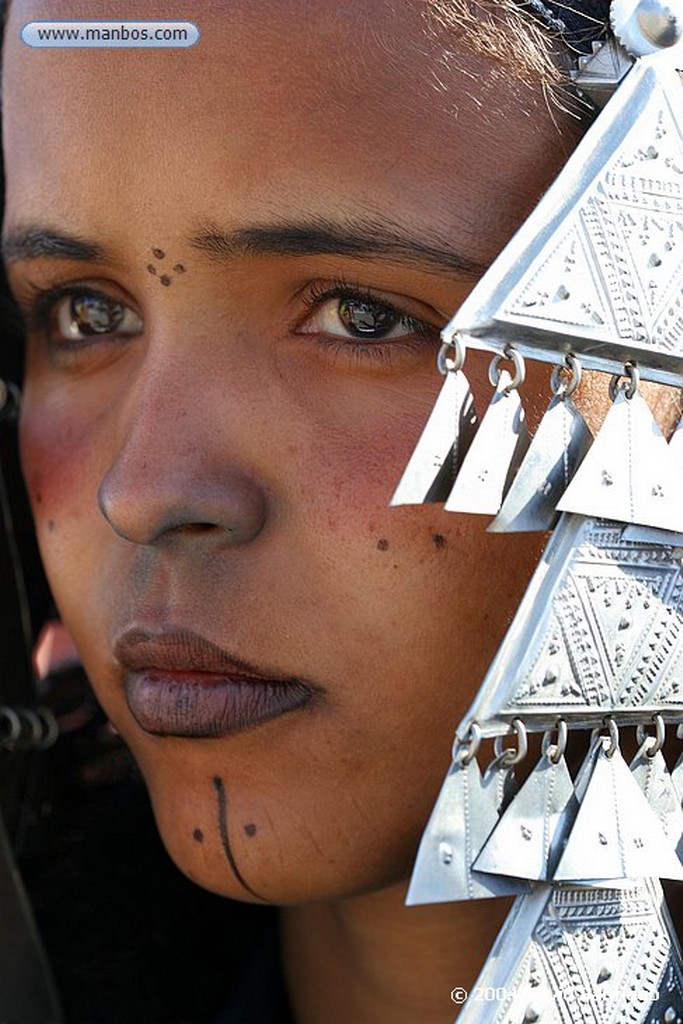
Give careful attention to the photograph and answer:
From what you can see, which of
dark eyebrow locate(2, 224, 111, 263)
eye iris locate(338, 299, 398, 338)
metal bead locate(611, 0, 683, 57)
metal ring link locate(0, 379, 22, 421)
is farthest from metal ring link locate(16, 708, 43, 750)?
metal bead locate(611, 0, 683, 57)

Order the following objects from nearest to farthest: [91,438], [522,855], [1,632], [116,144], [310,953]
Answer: [522,855], [116,144], [91,438], [310,953], [1,632]

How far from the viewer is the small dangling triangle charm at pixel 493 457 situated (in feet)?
3.35

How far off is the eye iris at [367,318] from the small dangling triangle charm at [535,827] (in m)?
0.35

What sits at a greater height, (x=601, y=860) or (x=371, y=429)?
(x=371, y=429)

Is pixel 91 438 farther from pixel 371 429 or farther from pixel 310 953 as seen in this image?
pixel 310 953

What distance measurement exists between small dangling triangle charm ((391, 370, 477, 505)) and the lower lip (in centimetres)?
22

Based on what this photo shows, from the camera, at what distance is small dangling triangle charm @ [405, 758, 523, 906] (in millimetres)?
1035

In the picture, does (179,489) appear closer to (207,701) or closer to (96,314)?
(207,701)

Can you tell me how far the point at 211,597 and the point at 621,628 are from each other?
304 mm

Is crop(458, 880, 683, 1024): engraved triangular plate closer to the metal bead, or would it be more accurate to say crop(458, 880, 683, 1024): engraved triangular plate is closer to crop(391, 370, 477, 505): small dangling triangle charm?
crop(391, 370, 477, 505): small dangling triangle charm

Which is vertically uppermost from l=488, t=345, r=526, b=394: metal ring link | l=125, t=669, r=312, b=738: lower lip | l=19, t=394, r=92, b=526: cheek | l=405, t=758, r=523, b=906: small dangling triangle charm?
l=19, t=394, r=92, b=526: cheek

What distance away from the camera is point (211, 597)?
1.16 metres

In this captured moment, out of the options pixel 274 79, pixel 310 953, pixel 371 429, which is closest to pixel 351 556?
pixel 371 429

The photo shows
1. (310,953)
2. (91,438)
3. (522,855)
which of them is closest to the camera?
(522,855)
